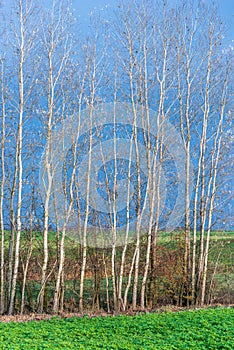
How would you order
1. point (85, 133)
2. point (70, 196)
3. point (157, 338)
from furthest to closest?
point (85, 133), point (70, 196), point (157, 338)

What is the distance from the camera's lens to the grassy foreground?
7055mm

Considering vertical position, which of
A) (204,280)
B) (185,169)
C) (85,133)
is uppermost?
(85,133)

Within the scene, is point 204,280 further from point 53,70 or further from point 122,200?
point 53,70

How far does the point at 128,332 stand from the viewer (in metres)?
8.25

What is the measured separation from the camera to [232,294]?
13586 millimetres

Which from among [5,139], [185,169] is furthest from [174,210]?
[5,139]

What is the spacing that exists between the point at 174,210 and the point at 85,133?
3435mm

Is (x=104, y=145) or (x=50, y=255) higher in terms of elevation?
(x=104, y=145)

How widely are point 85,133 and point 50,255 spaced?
356cm

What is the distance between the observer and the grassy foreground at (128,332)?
705 cm

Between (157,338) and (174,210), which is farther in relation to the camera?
(174,210)

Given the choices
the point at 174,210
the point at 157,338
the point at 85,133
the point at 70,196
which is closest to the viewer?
the point at 157,338

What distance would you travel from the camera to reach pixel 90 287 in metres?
12.8

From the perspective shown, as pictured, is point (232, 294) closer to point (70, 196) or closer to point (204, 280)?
point (204, 280)
